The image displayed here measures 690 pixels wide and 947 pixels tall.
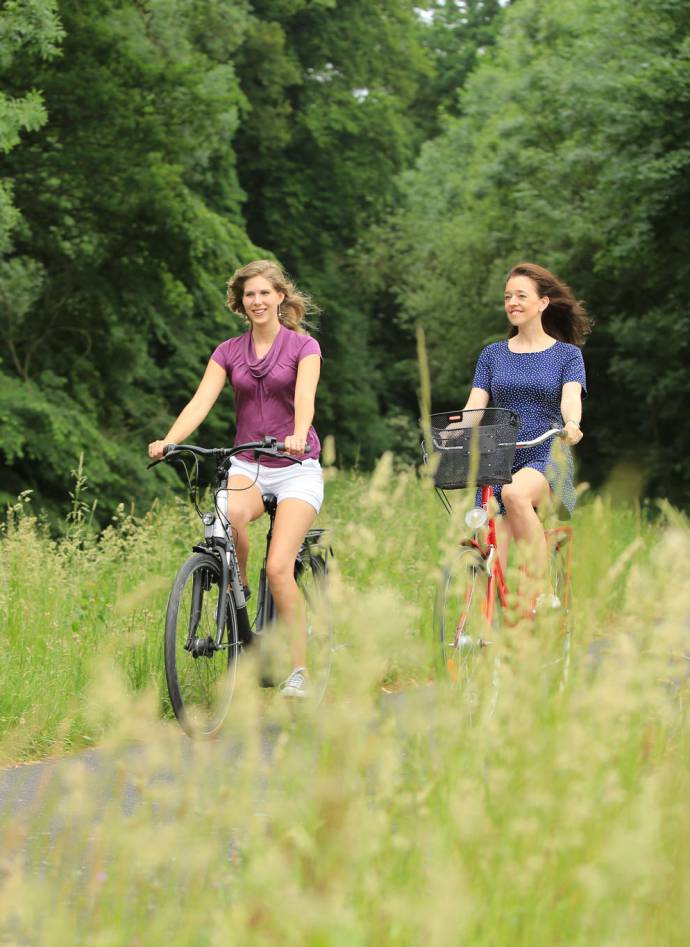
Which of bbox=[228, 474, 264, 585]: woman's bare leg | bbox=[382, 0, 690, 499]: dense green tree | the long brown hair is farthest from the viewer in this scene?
bbox=[382, 0, 690, 499]: dense green tree

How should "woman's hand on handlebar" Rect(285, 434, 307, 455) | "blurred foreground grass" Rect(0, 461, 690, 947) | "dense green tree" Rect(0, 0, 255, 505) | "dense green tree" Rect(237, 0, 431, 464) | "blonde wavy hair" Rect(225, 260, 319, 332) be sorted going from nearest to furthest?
"blurred foreground grass" Rect(0, 461, 690, 947)
"woman's hand on handlebar" Rect(285, 434, 307, 455)
"blonde wavy hair" Rect(225, 260, 319, 332)
"dense green tree" Rect(0, 0, 255, 505)
"dense green tree" Rect(237, 0, 431, 464)

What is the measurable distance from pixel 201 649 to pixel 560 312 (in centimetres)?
254

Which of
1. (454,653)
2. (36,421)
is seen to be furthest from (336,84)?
(454,653)

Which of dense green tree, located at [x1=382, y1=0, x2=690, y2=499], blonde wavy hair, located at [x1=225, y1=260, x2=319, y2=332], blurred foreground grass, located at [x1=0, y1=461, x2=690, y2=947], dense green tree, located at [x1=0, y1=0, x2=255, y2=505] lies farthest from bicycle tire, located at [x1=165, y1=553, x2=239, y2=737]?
dense green tree, located at [x1=382, y1=0, x2=690, y2=499]

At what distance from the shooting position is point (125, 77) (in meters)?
21.5

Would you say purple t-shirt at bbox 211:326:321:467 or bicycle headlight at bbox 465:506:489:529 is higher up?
purple t-shirt at bbox 211:326:321:467

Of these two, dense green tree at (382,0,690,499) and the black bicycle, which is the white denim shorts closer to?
the black bicycle

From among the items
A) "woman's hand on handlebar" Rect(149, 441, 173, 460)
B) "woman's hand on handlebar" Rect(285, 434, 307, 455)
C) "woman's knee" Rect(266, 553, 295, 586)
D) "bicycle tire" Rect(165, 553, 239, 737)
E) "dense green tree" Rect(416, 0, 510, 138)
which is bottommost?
"bicycle tire" Rect(165, 553, 239, 737)

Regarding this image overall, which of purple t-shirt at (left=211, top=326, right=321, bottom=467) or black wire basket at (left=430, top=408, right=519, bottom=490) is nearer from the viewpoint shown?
black wire basket at (left=430, top=408, right=519, bottom=490)

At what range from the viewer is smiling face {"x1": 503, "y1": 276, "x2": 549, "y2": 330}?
22.1ft

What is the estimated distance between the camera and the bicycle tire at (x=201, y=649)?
5762 mm

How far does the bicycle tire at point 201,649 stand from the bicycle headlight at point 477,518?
1.09 meters

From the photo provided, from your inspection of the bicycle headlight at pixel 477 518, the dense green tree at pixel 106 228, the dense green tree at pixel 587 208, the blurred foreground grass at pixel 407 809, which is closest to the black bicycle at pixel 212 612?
the bicycle headlight at pixel 477 518

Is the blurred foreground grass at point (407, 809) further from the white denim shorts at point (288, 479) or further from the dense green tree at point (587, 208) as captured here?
the dense green tree at point (587, 208)
